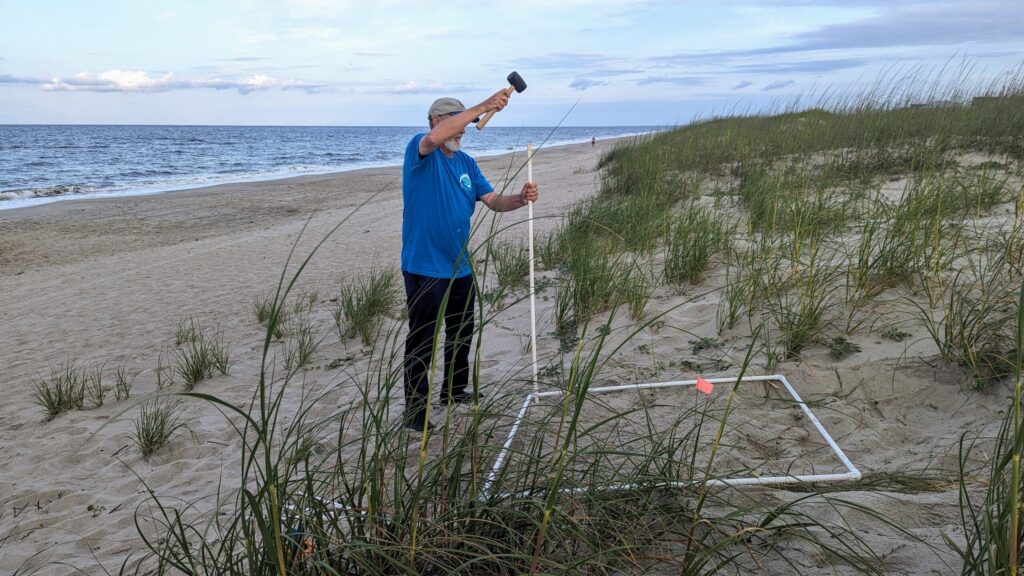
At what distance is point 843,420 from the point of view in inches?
121

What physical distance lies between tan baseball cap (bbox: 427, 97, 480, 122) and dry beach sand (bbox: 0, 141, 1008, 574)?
1201mm

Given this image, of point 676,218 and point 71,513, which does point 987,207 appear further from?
point 71,513

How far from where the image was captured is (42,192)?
68.1ft

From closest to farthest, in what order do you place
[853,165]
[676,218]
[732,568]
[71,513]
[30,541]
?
[732,568], [30,541], [71,513], [676,218], [853,165]

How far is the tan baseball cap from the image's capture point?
3.55 metres

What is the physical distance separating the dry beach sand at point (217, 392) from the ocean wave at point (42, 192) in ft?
40.1

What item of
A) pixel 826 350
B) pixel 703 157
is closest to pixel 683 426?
pixel 826 350

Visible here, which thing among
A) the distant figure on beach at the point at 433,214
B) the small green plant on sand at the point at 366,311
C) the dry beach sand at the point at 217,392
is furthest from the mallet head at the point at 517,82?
the small green plant on sand at the point at 366,311

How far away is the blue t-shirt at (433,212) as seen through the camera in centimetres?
352

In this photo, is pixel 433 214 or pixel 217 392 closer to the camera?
pixel 433 214

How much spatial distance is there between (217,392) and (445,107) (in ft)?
8.65

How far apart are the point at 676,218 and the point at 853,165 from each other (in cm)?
276

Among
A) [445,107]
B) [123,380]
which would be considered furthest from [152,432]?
[445,107]

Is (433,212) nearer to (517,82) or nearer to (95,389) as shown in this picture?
(517,82)
